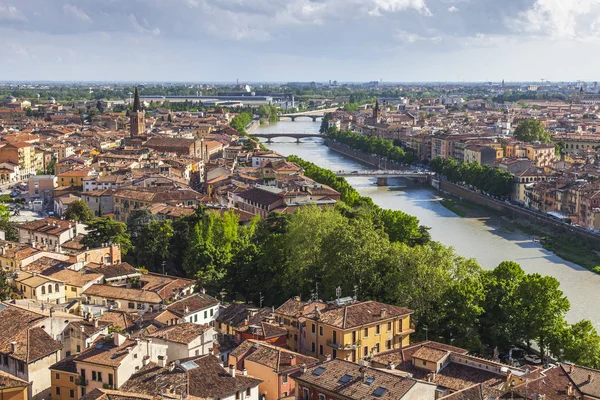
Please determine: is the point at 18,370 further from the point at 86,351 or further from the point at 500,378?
the point at 500,378

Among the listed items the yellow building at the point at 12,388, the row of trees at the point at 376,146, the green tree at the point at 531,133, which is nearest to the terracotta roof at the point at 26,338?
the yellow building at the point at 12,388

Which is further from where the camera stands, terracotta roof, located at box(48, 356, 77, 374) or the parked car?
the parked car

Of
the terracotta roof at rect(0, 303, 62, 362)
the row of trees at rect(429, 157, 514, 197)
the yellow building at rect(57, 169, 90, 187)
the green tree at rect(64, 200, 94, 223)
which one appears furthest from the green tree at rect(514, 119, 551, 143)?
the terracotta roof at rect(0, 303, 62, 362)

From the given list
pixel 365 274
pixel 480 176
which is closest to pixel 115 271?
pixel 365 274

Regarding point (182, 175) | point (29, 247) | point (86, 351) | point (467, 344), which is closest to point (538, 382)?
point (467, 344)

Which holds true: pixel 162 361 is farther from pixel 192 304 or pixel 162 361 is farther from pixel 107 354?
pixel 192 304

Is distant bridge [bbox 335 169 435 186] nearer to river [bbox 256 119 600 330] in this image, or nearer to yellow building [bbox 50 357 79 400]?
river [bbox 256 119 600 330]
